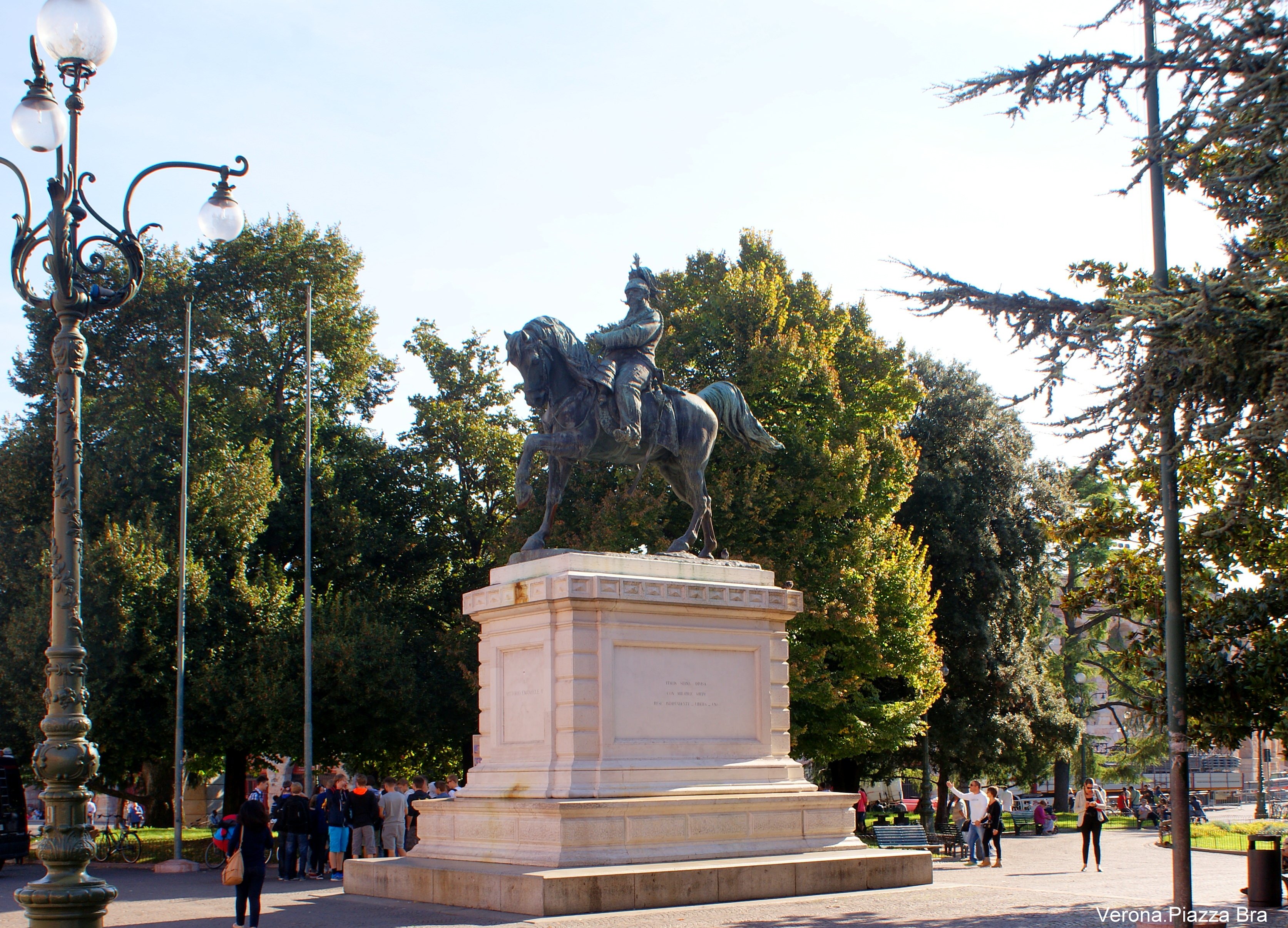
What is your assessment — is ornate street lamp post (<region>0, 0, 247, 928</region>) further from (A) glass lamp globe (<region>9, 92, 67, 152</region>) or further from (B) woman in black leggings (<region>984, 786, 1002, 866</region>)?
(B) woman in black leggings (<region>984, 786, 1002, 866</region>)

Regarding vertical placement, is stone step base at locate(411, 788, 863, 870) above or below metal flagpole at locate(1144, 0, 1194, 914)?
below

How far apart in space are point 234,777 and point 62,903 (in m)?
24.0

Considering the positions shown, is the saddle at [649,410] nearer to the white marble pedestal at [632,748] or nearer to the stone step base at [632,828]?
the white marble pedestal at [632,748]

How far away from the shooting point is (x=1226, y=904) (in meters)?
14.5

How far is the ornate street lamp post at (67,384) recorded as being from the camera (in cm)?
959

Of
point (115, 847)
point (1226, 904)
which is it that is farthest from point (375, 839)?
point (1226, 904)

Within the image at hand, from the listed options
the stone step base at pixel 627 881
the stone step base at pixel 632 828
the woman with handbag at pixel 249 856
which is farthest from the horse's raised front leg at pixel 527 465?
the woman with handbag at pixel 249 856

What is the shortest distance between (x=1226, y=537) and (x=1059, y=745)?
2801cm

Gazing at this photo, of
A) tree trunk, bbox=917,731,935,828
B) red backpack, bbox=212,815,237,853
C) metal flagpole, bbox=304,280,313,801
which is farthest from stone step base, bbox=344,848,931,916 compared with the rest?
tree trunk, bbox=917,731,935,828

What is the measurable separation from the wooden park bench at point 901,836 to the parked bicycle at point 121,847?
1607cm

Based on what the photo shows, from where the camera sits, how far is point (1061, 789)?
169 ft

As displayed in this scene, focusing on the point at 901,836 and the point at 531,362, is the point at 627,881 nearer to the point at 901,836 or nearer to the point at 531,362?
the point at 531,362

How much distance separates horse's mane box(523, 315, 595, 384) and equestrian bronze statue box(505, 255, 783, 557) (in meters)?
0.01

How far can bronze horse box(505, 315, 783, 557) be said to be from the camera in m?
15.9
